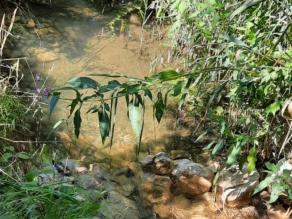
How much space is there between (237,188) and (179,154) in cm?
49

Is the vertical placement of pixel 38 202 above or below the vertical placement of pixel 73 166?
above

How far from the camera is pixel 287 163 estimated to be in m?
2.24

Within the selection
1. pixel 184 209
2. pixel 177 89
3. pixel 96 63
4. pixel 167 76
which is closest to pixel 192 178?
pixel 184 209

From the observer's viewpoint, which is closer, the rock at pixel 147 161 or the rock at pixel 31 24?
the rock at pixel 147 161

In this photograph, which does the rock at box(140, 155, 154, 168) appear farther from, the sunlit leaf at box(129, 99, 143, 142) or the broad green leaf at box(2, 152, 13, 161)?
the sunlit leaf at box(129, 99, 143, 142)

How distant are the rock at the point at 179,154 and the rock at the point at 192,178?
129 mm

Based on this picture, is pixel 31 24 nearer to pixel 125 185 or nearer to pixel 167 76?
pixel 125 185

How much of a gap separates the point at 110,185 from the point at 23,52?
1384 mm

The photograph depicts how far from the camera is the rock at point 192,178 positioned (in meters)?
2.61

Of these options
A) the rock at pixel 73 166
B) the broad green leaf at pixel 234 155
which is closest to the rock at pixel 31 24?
the rock at pixel 73 166

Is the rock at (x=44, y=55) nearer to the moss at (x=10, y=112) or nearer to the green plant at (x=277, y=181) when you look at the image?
the moss at (x=10, y=112)

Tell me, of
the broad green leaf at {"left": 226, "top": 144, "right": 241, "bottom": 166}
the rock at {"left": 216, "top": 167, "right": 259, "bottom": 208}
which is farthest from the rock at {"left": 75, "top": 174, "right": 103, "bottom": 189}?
the broad green leaf at {"left": 226, "top": 144, "right": 241, "bottom": 166}

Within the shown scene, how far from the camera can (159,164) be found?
2.74 meters

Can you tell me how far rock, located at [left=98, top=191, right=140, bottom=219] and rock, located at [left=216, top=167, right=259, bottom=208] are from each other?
486mm
